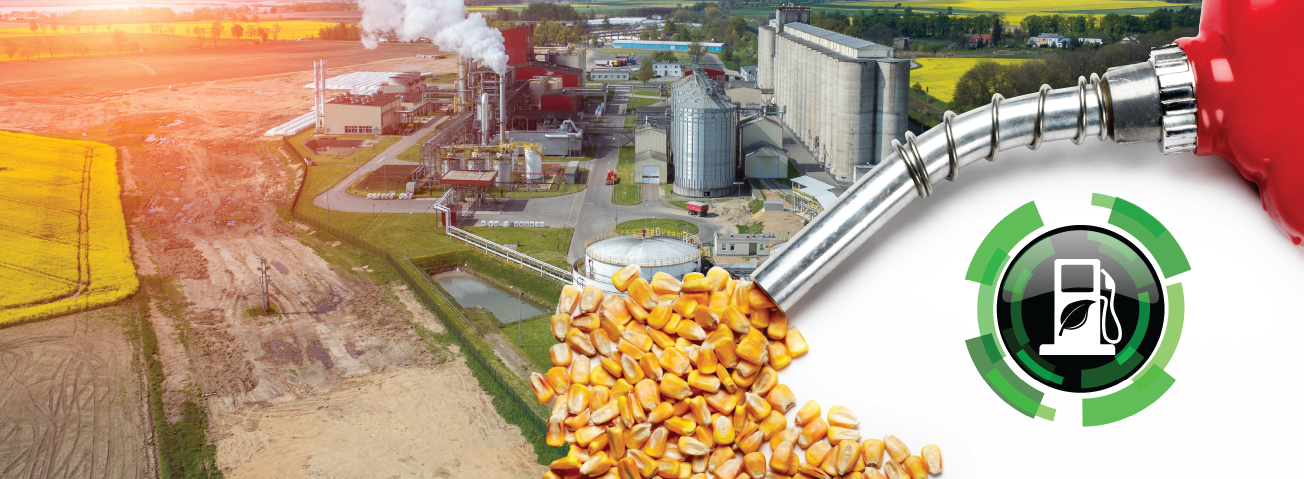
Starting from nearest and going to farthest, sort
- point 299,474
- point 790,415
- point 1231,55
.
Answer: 1. point 1231,55
2. point 790,415
3. point 299,474

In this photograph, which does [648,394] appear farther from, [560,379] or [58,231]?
[58,231]

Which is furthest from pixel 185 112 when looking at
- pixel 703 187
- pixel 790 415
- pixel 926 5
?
pixel 926 5

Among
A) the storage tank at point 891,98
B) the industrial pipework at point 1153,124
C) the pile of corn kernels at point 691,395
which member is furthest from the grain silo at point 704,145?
the industrial pipework at point 1153,124

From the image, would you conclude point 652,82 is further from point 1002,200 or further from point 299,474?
point 1002,200

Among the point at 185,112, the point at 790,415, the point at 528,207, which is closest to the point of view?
the point at 790,415

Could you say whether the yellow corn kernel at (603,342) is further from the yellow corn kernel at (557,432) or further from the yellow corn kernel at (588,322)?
the yellow corn kernel at (557,432)

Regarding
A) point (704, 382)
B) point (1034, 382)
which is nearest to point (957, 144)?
point (1034, 382)
